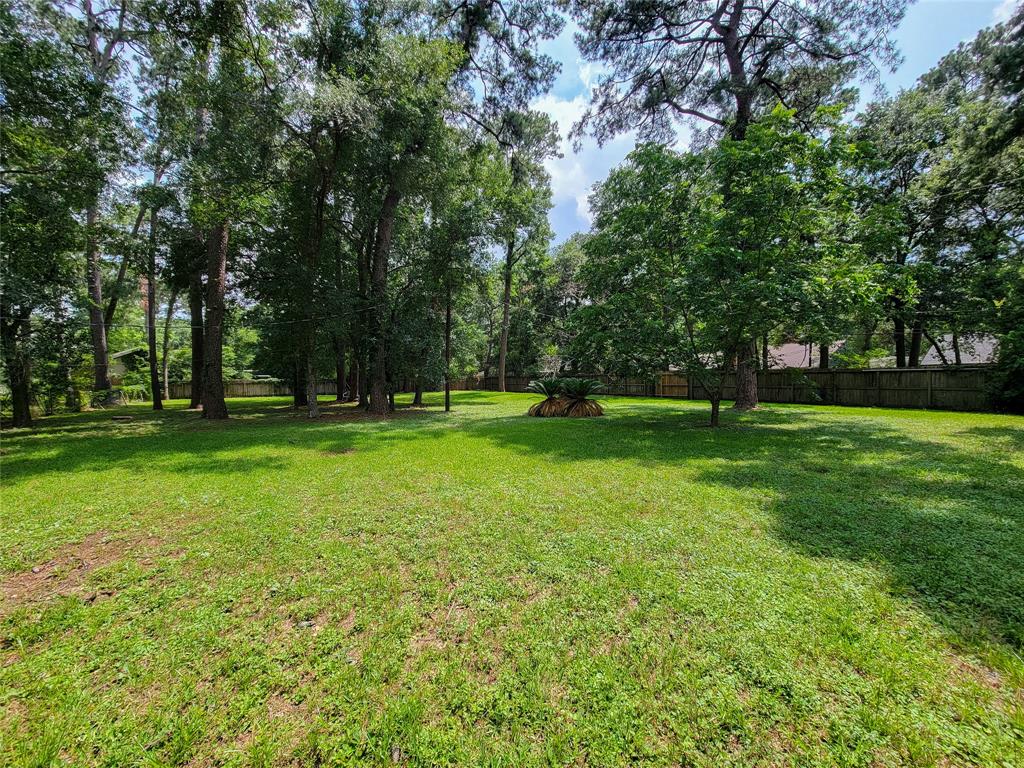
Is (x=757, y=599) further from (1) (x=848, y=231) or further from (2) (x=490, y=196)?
(2) (x=490, y=196)

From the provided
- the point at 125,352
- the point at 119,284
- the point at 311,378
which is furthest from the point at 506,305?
the point at 125,352

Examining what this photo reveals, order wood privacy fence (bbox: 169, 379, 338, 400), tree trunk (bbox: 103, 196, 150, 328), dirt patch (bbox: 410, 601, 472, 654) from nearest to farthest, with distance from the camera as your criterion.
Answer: dirt patch (bbox: 410, 601, 472, 654) → tree trunk (bbox: 103, 196, 150, 328) → wood privacy fence (bbox: 169, 379, 338, 400)

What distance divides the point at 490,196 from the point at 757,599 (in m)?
13.8

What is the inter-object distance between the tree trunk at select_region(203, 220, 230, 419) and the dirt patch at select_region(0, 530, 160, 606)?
359 inches

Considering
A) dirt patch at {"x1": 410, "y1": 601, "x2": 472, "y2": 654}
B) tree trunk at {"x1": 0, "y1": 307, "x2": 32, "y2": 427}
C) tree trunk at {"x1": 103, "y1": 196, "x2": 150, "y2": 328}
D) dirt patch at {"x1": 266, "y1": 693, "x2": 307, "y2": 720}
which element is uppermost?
tree trunk at {"x1": 103, "y1": 196, "x2": 150, "y2": 328}

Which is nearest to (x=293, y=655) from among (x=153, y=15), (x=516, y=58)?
(x=153, y=15)

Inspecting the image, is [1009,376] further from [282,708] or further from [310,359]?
[310,359]

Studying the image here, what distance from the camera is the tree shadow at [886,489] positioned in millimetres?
2170

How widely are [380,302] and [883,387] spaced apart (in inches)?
657

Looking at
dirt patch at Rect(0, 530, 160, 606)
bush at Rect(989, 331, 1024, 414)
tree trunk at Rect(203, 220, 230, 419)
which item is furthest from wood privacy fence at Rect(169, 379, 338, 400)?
bush at Rect(989, 331, 1024, 414)

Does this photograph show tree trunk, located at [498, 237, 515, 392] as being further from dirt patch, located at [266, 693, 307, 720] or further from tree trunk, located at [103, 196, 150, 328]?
dirt patch, located at [266, 693, 307, 720]

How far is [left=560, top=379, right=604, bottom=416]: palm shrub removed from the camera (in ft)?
35.6

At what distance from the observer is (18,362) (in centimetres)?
850

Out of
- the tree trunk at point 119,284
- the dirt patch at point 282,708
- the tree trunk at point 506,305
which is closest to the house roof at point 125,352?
the tree trunk at point 119,284
